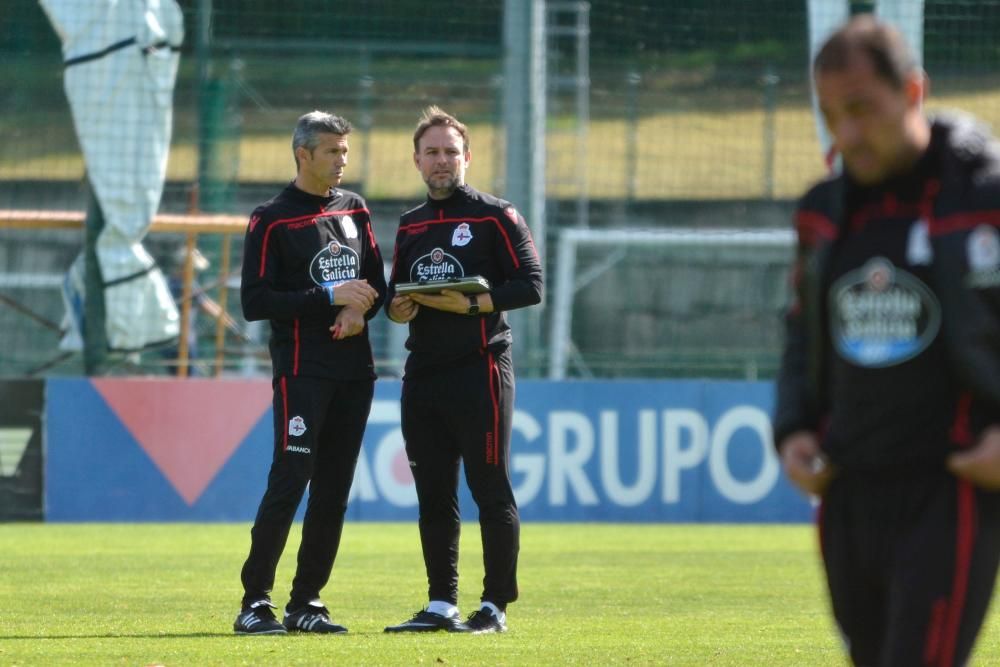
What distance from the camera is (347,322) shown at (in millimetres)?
6922

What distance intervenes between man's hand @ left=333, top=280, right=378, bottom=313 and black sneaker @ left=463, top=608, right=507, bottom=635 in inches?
51.0

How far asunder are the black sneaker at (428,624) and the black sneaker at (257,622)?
1.46ft

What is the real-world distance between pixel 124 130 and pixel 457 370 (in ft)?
25.1

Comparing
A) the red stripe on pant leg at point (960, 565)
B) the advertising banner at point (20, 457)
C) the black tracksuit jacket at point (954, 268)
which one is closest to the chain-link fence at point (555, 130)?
the advertising banner at point (20, 457)

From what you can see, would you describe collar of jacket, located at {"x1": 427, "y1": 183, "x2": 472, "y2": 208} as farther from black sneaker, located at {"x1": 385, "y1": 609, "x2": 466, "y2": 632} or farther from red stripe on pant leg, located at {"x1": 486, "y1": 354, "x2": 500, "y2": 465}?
black sneaker, located at {"x1": 385, "y1": 609, "x2": 466, "y2": 632}

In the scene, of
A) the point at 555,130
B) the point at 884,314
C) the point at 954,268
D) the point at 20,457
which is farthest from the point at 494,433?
the point at 555,130

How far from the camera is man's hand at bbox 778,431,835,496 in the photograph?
3.48 meters

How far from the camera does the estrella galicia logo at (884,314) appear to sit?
3.36 m

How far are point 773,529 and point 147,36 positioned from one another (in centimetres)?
623

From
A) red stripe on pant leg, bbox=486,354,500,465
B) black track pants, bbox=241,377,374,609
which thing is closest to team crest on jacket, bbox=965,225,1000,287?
red stripe on pant leg, bbox=486,354,500,465

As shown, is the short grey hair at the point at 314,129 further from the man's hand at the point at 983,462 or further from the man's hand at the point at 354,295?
the man's hand at the point at 983,462

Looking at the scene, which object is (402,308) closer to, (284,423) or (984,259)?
(284,423)

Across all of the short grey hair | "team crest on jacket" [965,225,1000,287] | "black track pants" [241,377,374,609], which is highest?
the short grey hair

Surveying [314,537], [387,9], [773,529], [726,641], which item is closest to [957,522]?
[726,641]
